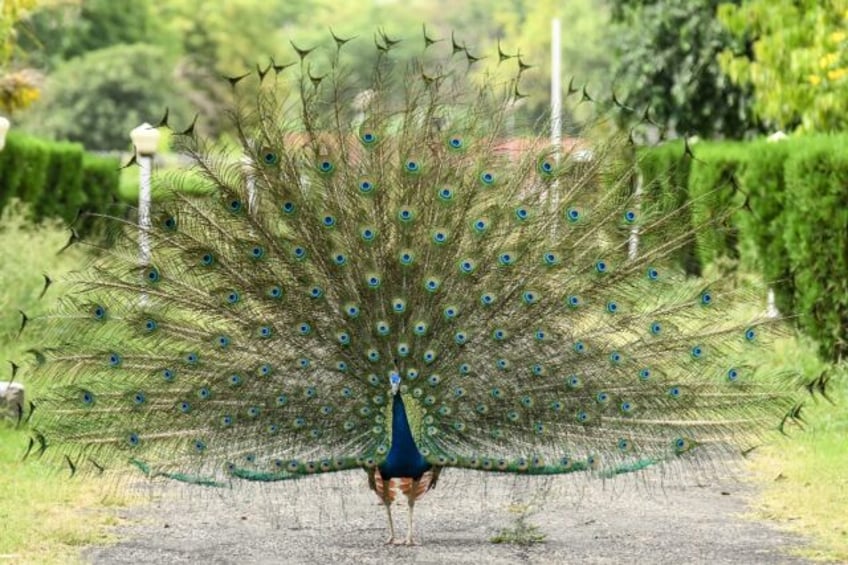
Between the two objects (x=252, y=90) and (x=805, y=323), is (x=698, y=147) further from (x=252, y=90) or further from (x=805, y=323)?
(x=252, y=90)

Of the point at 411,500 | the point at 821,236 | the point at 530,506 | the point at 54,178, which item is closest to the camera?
the point at 411,500

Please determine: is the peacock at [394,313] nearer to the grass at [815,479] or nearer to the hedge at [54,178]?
the grass at [815,479]

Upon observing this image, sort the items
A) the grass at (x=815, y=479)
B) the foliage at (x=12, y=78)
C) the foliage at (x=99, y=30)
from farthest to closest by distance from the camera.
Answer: the foliage at (x=99, y=30) < the foliage at (x=12, y=78) < the grass at (x=815, y=479)

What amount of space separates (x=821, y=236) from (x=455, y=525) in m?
6.28

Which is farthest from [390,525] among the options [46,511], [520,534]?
[46,511]

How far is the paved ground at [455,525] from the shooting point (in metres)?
8.30

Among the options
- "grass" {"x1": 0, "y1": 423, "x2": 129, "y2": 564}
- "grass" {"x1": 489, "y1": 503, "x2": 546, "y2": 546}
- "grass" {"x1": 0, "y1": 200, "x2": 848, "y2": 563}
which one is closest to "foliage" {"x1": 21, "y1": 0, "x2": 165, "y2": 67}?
"grass" {"x1": 0, "y1": 200, "x2": 848, "y2": 563}

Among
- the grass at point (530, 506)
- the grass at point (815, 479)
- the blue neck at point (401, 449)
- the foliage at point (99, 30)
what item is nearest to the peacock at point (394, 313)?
the blue neck at point (401, 449)

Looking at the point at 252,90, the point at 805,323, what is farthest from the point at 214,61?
the point at 252,90

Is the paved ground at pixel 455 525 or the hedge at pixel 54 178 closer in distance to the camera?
the paved ground at pixel 455 525

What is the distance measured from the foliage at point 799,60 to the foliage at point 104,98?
44148mm

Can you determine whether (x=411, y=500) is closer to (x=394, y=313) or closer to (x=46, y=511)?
(x=394, y=313)

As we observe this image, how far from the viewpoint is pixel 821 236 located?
14.5 m

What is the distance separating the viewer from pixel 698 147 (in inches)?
851
